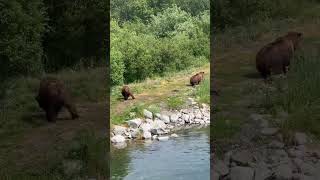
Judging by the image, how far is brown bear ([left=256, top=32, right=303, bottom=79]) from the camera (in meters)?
3.55

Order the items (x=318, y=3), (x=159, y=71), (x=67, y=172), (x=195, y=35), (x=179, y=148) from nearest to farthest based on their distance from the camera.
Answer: (x=67, y=172) < (x=318, y=3) < (x=179, y=148) < (x=159, y=71) < (x=195, y=35)

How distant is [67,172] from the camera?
3.32 m

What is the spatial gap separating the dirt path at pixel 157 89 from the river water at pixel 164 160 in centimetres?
43

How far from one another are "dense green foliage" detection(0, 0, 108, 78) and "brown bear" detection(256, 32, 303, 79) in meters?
1.04

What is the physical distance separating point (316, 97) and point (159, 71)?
2271 mm

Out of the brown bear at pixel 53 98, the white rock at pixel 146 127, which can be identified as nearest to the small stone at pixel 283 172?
the brown bear at pixel 53 98

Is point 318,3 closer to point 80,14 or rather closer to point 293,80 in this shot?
point 293,80

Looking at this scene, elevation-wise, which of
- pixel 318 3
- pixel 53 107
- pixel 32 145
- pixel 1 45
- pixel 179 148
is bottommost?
pixel 179 148

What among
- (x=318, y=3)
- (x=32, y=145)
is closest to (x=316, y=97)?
(x=318, y=3)

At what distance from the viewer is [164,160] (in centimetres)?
457

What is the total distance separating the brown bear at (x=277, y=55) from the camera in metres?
3.55

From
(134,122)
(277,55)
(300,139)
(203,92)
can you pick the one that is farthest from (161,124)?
(300,139)

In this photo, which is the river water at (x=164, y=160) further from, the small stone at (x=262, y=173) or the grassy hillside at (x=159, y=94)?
the small stone at (x=262, y=173)

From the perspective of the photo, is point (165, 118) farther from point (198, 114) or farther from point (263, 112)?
point (263, 112)
